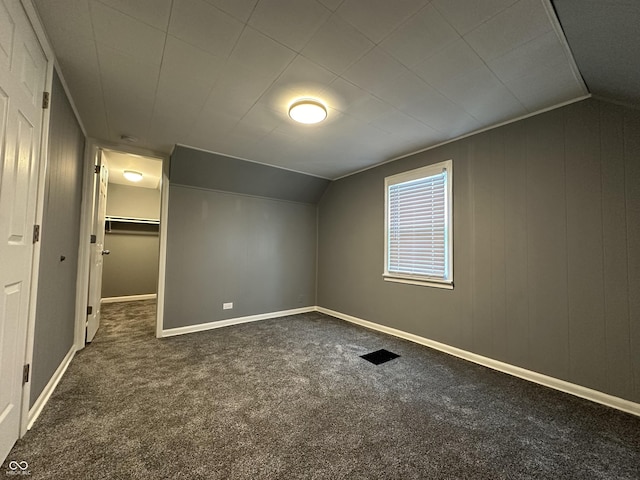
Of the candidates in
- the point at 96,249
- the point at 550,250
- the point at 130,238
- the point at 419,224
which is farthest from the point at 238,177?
the point at 550,250

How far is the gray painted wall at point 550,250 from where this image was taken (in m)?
2.02

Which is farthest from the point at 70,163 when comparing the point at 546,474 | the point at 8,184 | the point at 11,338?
the point at 546,474

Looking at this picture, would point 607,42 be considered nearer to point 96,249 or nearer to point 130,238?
point 96,249

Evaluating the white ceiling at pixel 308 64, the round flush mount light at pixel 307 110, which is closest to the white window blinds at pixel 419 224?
the white ceiling at pixel 308 64

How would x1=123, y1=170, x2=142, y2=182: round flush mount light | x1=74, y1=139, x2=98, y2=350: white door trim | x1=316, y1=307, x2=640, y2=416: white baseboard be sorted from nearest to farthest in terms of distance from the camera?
x1=316, y1=307, x2=640, y2=416: white baseboard → x1=74, y1=139, x2=98, y2=350: white door trim → x1=123, y1=170, x2=142, y2=182: round flush mount light

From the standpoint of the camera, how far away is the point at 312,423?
1.76 m

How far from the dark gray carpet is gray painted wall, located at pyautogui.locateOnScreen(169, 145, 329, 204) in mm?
2283

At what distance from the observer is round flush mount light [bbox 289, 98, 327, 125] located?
2.30 m

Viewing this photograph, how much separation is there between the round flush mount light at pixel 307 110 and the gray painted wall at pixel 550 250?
167 centimetres

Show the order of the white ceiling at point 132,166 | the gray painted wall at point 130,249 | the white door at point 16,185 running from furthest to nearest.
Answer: the gray painted wall at point 130,249 < the white ceiling at point 132,166 < the white door at point 16,185

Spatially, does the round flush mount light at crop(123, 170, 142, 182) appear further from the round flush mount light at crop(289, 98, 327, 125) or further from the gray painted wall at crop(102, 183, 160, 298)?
the round flush mount light at crop(289, 98, 327, 125)

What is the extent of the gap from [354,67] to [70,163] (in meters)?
2.62

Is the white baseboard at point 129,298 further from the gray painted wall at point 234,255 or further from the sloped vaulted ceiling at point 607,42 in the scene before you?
the sloped vaulted ceiling at point 607,42

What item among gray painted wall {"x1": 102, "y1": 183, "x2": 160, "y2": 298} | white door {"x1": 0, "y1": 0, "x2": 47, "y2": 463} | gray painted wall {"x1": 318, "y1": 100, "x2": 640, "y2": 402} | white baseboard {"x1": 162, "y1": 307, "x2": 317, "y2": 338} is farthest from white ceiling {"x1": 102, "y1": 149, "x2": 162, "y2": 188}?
gray painted wall {"x1": 318, "y1": 100, "x2": 640, "y2": 402}
